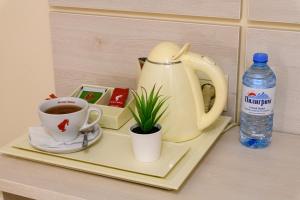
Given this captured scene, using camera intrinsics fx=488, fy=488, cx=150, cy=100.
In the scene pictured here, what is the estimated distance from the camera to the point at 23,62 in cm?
145

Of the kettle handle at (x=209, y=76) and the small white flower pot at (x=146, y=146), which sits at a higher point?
the kettle handle at (x=209, y=76)

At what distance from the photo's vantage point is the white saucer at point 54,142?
100 centimetres

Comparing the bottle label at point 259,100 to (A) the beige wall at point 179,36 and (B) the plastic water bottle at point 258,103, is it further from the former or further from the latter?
(A) the beige wall at point 179,36

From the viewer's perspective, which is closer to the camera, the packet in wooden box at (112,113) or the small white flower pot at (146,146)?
the small white flower pot at (146,146)

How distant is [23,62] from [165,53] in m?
0.59

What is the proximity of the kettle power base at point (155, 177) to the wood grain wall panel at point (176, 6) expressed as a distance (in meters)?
0.26

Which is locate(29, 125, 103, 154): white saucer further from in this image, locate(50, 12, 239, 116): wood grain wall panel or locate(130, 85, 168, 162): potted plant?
locate(50, 12, 239, 116): wood grain wall panel

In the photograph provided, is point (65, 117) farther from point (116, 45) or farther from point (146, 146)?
point (116, 45)

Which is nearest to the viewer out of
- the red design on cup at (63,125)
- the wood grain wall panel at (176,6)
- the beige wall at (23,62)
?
the red design on cup at (63,125)

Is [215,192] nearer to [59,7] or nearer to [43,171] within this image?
[43,171]

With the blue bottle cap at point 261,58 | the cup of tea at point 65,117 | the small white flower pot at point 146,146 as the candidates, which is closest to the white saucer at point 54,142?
the cup of tea at point 65,117

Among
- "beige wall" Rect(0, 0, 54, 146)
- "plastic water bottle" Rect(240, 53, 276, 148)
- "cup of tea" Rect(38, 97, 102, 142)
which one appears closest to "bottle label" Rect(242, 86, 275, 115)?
"plastic water bottle" Rect(240, 53, 276, 148)

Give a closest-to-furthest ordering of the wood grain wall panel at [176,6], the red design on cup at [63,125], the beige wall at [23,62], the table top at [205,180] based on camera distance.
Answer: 1. the table top at [205,180]
2. the red design on cup at [63,125]
3. the wood grain wall panel at [176,6]
4. the beige wall at [23,62]

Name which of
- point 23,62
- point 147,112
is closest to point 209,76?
point 147,112
